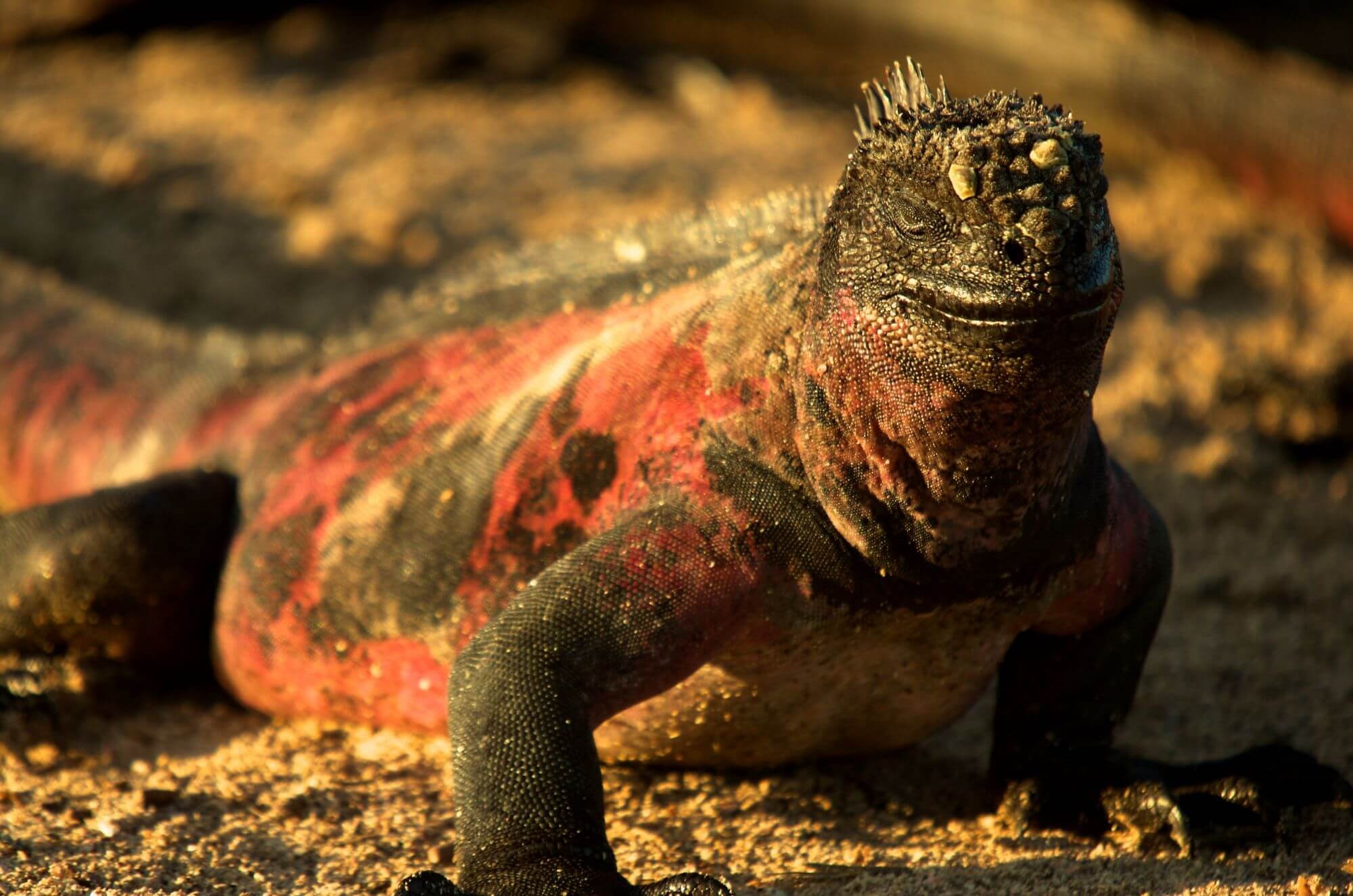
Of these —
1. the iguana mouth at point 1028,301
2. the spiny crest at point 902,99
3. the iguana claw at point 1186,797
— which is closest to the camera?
the iguana mouth at point 1028,301

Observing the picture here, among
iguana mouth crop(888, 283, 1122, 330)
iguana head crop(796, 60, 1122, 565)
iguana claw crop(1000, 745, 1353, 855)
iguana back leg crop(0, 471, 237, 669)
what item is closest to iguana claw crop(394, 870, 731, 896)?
iguana head crop(796, 60, 1122, 565)

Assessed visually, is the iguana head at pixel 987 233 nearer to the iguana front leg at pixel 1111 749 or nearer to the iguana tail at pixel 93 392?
the iguana front leg at pixel 1111 749

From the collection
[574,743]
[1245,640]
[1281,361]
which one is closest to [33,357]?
[574,743]

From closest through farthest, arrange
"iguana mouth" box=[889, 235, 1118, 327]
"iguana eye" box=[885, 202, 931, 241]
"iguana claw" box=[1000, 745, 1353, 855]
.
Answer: "iguana mouth" box=[889, 235, 1118, 327], "iguana eye" box=[885, 202, 931, 241], "iguana claw" box=[1000, 745, 1353, 855]

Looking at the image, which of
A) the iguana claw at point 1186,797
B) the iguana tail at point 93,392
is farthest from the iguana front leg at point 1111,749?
the iguana tail at point 93,392

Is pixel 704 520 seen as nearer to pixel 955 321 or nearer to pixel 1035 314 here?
pixel 955 321

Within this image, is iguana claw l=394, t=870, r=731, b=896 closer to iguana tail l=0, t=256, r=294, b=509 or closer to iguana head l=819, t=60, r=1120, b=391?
iguana head l=819, t=60, r=1120, b=391
